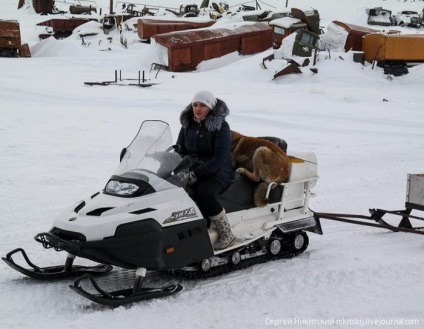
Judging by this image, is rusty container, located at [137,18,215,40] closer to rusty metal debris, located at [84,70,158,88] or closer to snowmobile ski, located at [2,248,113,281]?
rusty metal debris, located at [84,70,158,88]

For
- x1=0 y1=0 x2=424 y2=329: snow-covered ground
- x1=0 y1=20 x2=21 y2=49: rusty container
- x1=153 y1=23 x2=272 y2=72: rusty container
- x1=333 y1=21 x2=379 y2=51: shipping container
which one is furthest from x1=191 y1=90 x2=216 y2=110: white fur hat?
x1=0 y1=20 x2=21 y2=49: rusty container

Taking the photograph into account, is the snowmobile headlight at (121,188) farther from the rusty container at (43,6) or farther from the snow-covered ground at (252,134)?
the rusty container at (43,6)

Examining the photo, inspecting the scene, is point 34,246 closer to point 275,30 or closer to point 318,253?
point 318,253

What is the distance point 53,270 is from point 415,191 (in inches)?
152

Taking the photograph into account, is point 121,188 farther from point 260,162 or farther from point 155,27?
point 155,27

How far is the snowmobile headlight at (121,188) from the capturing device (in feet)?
14.7

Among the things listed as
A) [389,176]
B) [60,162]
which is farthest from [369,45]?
[60,162]

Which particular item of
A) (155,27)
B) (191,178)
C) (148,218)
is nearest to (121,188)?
(148,218)

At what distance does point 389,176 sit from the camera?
8.84 metres

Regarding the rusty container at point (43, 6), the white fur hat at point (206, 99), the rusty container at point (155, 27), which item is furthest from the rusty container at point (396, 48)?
the rusty container at point (43, 6)

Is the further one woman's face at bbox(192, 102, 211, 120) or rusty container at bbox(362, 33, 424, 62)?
rusty container at bbox(362, 33, 424, 62)

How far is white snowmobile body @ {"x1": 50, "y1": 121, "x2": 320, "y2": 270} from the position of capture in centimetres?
427

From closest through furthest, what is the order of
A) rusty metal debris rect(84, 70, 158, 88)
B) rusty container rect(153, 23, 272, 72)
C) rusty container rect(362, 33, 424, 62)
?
rusty metal debris rect(84, 70, 158, 88)
rusty container rect(362, 33, 424, 62)
rusty container rect(153, 23, 272, 72)

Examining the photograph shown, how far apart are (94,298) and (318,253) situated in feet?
8.04
